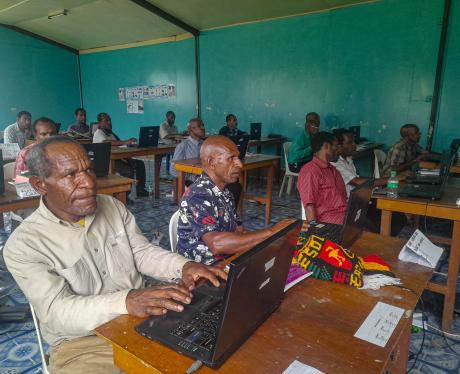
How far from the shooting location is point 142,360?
0.88m

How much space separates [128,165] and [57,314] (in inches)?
196

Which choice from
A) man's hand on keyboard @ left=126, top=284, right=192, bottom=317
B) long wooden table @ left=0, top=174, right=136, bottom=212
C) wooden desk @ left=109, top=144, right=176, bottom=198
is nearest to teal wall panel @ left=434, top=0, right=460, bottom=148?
wooden desk @ left=109, top=144, right=176, bottom=198

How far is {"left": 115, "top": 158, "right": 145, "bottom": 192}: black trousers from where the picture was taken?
19.2ft

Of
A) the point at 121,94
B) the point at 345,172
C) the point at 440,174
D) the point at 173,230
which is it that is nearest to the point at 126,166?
the point at 345,172

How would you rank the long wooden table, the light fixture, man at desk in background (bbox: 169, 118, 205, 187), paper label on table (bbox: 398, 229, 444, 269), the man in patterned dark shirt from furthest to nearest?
the light fixture → man at desk in background (bbox: 169, 118, 205, 187) → the long wooden table → the man in patterned dark shirt → paper label on table (bbox: 398, 229, 444, 269)

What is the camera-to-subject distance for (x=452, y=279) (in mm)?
2213

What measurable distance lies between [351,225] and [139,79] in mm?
9010

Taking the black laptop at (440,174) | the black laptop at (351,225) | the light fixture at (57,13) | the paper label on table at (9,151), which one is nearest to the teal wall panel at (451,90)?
the black laptop at (440,174)

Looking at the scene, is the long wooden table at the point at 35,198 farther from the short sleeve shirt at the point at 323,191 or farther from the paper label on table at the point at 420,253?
the paper label on table at the point at 420,253

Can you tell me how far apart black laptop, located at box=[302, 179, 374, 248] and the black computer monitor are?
13.7ft

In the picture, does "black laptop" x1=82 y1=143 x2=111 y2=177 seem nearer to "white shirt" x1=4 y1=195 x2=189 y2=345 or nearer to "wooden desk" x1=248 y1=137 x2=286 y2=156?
"white shirt" x1=4 y1=195 x2=189 y2=345

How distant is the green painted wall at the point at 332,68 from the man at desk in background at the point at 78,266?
5793 millimetres

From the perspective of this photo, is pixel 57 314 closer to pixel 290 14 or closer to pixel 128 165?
pixel 128 165

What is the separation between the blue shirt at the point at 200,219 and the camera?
174 centimetres
